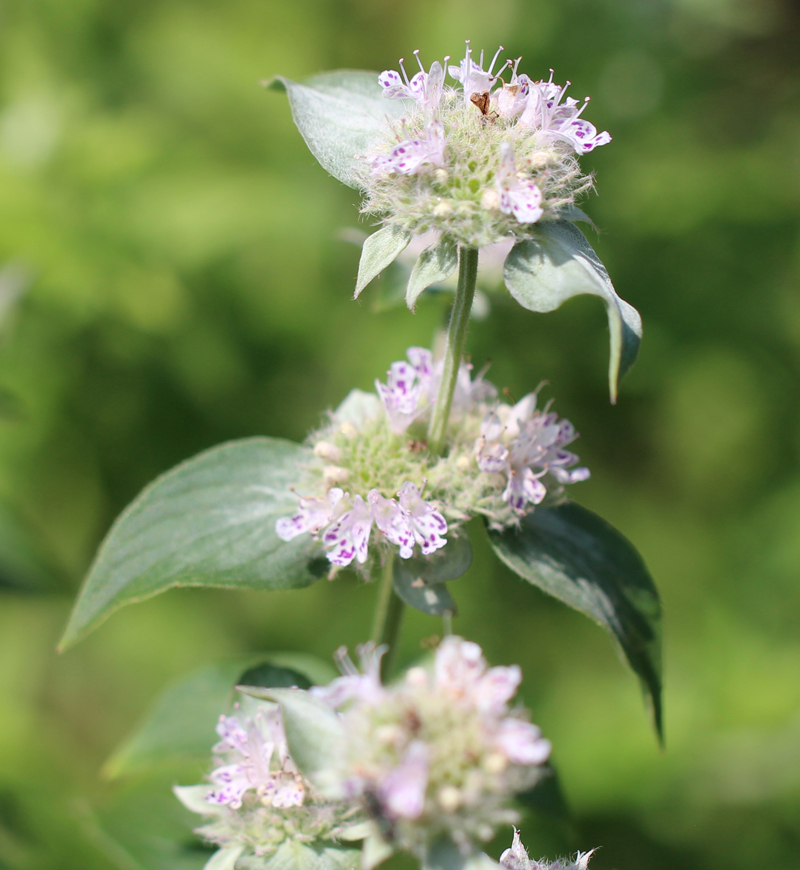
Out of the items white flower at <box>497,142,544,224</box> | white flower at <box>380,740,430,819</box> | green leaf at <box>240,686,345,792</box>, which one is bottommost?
white flower at <box>380,740,430,819</box>

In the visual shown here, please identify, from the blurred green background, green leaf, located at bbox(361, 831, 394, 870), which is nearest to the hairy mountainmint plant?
green leaf, located at bbox(361, 831, 394, 870)

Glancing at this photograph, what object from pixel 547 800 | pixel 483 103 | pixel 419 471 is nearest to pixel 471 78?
pixel 483 103

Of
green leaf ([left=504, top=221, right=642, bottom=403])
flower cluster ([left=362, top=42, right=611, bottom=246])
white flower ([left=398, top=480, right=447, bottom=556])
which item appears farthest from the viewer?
white flower ([left=398, top=480, right=447, bottom=556])

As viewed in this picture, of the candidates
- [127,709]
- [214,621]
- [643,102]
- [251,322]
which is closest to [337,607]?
[214,621]

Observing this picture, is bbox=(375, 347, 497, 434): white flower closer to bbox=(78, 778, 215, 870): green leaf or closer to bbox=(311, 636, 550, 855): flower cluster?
bbox=(311, 636, 550, 855): flower cluster

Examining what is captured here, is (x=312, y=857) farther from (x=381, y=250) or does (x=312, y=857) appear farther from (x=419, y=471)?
(x=381, y=250)

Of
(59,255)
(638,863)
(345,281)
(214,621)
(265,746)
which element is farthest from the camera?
(345,281)

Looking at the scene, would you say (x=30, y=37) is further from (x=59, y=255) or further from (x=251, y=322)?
(x=251, y=322)
